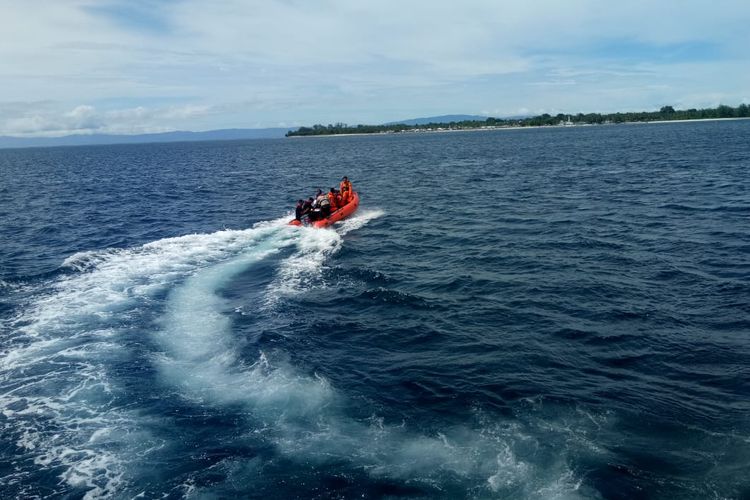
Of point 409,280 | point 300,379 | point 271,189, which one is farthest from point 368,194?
point 300,379

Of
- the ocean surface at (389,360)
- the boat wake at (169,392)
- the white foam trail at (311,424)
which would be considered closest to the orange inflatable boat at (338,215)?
the ocean surface at (389,360)

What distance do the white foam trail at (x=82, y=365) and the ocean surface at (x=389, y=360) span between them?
0.07m

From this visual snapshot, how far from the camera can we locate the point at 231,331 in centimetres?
1647

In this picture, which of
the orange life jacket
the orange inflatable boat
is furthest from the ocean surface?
the orange life jacket

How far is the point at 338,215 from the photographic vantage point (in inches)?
1329

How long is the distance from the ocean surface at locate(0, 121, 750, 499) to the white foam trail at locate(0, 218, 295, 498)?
0.21ft

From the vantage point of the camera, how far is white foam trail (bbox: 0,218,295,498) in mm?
10586

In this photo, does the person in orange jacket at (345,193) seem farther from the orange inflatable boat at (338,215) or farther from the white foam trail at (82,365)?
the white foam trail at (82,365)

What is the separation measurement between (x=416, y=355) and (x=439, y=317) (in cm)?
279

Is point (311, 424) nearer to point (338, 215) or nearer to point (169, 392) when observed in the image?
point (169, 392)

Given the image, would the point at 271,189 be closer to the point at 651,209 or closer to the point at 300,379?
the point at 651,209

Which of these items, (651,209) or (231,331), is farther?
(651,209)

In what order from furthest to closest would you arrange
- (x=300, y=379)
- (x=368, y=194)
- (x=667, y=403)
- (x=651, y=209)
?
(x=368, y=194) → (x=651, y=209) → (x=300, y=379) → (x=667, y=403)

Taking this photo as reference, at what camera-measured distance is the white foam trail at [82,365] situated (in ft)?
34.7
